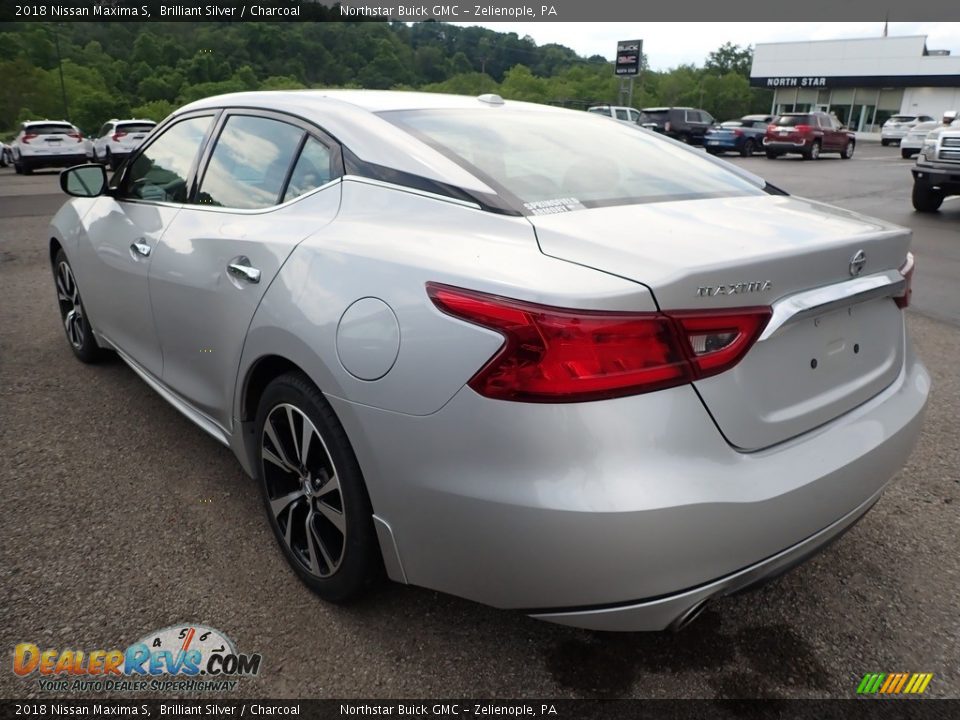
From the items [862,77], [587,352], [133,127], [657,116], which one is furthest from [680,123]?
[862,77]

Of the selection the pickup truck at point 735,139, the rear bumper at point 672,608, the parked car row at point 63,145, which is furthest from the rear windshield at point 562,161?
the pickup truck at point 735,139

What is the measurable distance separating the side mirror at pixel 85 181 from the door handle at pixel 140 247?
70 cm

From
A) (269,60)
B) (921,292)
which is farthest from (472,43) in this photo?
(921,292)

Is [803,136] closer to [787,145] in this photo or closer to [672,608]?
[787,145]

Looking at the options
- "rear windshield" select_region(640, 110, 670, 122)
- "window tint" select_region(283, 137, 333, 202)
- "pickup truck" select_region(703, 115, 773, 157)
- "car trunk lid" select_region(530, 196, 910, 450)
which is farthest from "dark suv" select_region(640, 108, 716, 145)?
"car trunk lid" select_region(530, 196, 910, 450)

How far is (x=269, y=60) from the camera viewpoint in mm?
75750

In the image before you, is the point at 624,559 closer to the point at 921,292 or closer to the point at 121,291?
the point at 121,291

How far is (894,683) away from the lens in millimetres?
2064

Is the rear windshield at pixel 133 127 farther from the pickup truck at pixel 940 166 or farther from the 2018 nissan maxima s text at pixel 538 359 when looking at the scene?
the 2018 nissan maxima s text at pixel 538 359

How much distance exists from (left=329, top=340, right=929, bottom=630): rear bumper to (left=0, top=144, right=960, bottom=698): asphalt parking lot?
0.41 m

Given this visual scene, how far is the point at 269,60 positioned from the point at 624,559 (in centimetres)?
8352

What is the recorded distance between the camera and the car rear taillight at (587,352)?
5.27ft

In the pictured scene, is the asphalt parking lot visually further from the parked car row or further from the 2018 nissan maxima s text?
the parked car row

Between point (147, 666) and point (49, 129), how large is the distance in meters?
24.8
